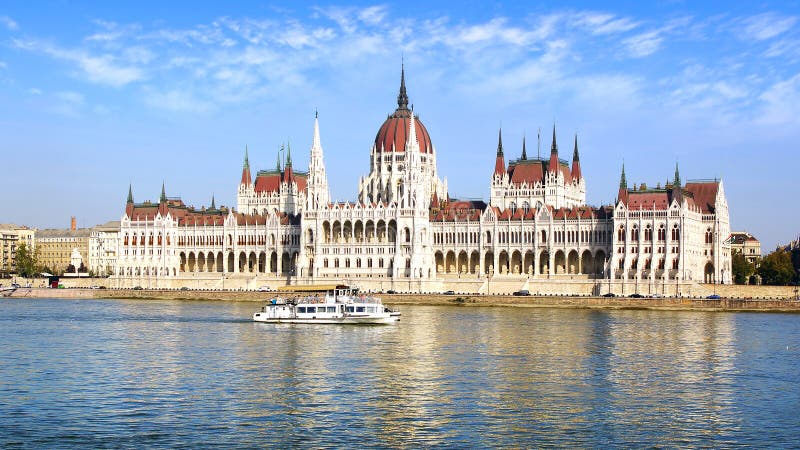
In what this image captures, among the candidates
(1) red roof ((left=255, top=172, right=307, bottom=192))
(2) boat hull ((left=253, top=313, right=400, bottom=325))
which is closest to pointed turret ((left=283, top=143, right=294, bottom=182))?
(1) red roof ((left=255, top=172, right=307, bottom=192))

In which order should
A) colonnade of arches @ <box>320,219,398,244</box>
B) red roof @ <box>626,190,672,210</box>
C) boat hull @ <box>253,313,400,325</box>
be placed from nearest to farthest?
boat hull @ <box>253,313,400,325</box> → red roof @ <box>626,190,672,210</box> → colonnade of arches @ <box>320,219,398,244</box>

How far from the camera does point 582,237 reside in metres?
129

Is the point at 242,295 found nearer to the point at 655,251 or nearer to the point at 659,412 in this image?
the point at 655,251

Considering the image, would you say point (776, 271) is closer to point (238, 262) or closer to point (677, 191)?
point (677, 191)

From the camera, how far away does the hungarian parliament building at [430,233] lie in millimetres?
123125

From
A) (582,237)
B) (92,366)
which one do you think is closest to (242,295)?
(582,237)

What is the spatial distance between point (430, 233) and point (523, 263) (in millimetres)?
11958

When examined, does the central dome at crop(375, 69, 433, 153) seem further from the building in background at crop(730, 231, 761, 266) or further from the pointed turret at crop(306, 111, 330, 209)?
the building in background at crop(730, 231, 761, 266)

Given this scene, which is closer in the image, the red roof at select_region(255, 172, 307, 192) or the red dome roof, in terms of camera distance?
the red dome roof

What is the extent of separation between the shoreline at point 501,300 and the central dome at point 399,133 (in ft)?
119

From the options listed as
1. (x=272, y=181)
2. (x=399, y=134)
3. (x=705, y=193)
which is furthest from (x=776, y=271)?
(x=272, y=181)

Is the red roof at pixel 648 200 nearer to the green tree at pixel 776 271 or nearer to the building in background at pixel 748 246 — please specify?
the green tree at pixel 776 271

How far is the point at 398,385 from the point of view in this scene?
157 ft

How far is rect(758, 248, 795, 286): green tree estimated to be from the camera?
13162cm
